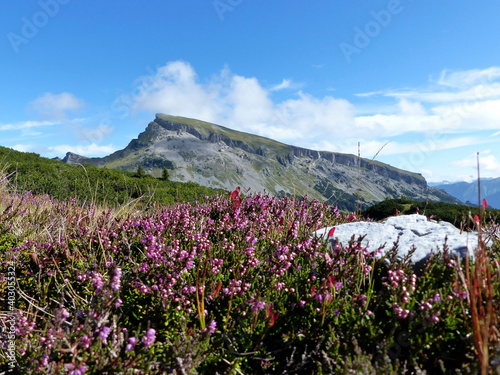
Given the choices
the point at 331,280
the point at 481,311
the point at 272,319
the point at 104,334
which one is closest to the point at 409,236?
the point at 331,280

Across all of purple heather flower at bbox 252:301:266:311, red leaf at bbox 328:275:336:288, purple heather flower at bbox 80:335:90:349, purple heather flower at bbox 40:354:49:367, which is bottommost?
purple heather flower at bbox 40:354:49:367

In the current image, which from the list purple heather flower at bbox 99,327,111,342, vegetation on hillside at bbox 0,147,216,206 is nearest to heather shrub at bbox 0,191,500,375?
purple heather flower at bbox 99,327,111,342

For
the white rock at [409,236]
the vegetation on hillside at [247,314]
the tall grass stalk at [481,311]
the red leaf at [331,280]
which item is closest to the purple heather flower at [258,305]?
the vegetation on hillside at [247,314]

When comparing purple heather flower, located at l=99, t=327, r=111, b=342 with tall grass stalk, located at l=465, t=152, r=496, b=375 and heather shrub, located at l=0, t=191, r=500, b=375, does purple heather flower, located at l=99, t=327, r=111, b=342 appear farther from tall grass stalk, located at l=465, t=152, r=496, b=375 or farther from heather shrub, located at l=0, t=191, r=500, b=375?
tall grass stalk, located at l=465, t=152, r=496, b=375

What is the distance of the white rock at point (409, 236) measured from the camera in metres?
3.37

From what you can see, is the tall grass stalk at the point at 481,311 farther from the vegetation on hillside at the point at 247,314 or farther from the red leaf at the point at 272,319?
the red leaf at the point at 272,319

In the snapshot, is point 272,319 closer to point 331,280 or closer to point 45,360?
point 331,280

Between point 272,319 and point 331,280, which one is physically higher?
point 331,280

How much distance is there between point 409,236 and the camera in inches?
155

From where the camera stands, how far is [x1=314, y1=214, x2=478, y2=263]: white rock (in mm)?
3373

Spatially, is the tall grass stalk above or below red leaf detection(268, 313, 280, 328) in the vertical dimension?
above

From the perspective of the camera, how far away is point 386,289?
2629 millimetres

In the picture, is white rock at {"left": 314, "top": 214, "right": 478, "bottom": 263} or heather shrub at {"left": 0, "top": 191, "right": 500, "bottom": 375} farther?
white rock at {"left": 314, "top": 214, "right": 478, "bottom": 263}

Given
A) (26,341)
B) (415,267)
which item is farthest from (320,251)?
(26,341)
